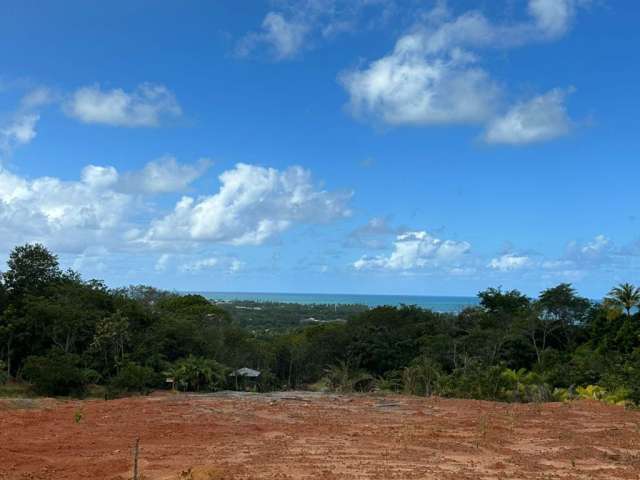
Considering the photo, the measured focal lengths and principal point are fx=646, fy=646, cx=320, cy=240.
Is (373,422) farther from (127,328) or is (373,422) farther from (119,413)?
(127,328)

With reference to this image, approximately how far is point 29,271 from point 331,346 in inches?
786

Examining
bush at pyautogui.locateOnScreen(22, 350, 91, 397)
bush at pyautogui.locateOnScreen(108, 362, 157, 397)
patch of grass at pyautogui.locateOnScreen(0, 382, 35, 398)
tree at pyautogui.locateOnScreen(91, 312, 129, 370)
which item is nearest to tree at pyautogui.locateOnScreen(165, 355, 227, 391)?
bush at pyautogui.locateOnScreen(108, 362, 157, 397)

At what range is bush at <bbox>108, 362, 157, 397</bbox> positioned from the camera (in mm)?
25656

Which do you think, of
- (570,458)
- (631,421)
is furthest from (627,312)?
(570,458)

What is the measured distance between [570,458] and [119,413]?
11.7m

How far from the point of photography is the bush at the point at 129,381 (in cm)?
2566

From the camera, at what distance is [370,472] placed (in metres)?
10.3

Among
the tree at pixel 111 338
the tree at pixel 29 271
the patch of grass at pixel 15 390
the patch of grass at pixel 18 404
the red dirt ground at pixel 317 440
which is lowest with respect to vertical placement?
the patch of grass at pixel 15 390

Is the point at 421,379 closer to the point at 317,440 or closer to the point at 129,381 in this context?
the point at 129,381

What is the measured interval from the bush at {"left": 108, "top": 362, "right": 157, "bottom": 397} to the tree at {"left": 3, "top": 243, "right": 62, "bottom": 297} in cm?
854

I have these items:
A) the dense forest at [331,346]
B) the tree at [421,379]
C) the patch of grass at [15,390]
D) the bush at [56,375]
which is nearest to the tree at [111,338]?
the dense forest at [331,346]

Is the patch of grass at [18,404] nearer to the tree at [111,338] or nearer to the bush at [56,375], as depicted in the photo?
the bush at [56,375]

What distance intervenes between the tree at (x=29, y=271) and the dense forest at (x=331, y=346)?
0.05 metres

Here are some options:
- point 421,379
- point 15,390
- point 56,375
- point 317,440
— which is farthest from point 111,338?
point 317,440
